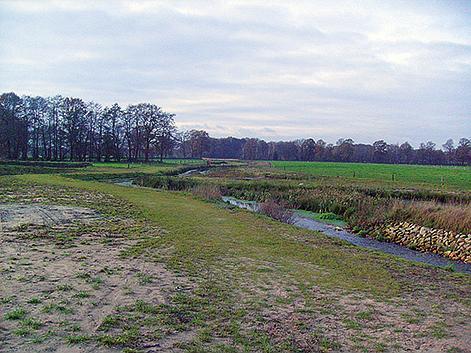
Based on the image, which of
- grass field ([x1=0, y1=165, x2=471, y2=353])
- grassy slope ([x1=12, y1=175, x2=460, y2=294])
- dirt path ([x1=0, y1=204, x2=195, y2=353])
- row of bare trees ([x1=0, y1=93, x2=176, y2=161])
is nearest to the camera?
dirt path ([x1=0, y1=204, x2=195, y2=353])

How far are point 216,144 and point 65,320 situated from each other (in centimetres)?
12763

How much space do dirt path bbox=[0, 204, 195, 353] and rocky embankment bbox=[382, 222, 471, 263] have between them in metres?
9.71

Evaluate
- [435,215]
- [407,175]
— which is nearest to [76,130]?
[407,175]

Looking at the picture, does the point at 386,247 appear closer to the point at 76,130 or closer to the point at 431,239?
the point at 431,239

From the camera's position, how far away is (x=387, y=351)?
5648 millimetres

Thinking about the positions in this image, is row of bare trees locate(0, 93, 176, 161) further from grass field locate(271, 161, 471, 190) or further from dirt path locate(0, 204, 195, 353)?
dirt path locate(0, 204, 195, 353)

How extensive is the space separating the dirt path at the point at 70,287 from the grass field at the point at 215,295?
0.08 feet

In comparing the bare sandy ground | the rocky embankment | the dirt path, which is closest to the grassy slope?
the dirt path

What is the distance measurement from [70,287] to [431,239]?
13.2 metres

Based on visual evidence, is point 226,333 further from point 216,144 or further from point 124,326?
point 216,144

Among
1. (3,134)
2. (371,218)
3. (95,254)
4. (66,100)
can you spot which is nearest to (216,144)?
(66,100)

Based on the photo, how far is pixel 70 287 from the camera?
7477 millimetres

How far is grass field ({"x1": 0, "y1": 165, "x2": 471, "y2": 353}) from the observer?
573 cm

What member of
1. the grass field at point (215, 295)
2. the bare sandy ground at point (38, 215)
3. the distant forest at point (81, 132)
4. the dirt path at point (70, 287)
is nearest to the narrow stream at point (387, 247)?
the grass field at point (215, 295)
